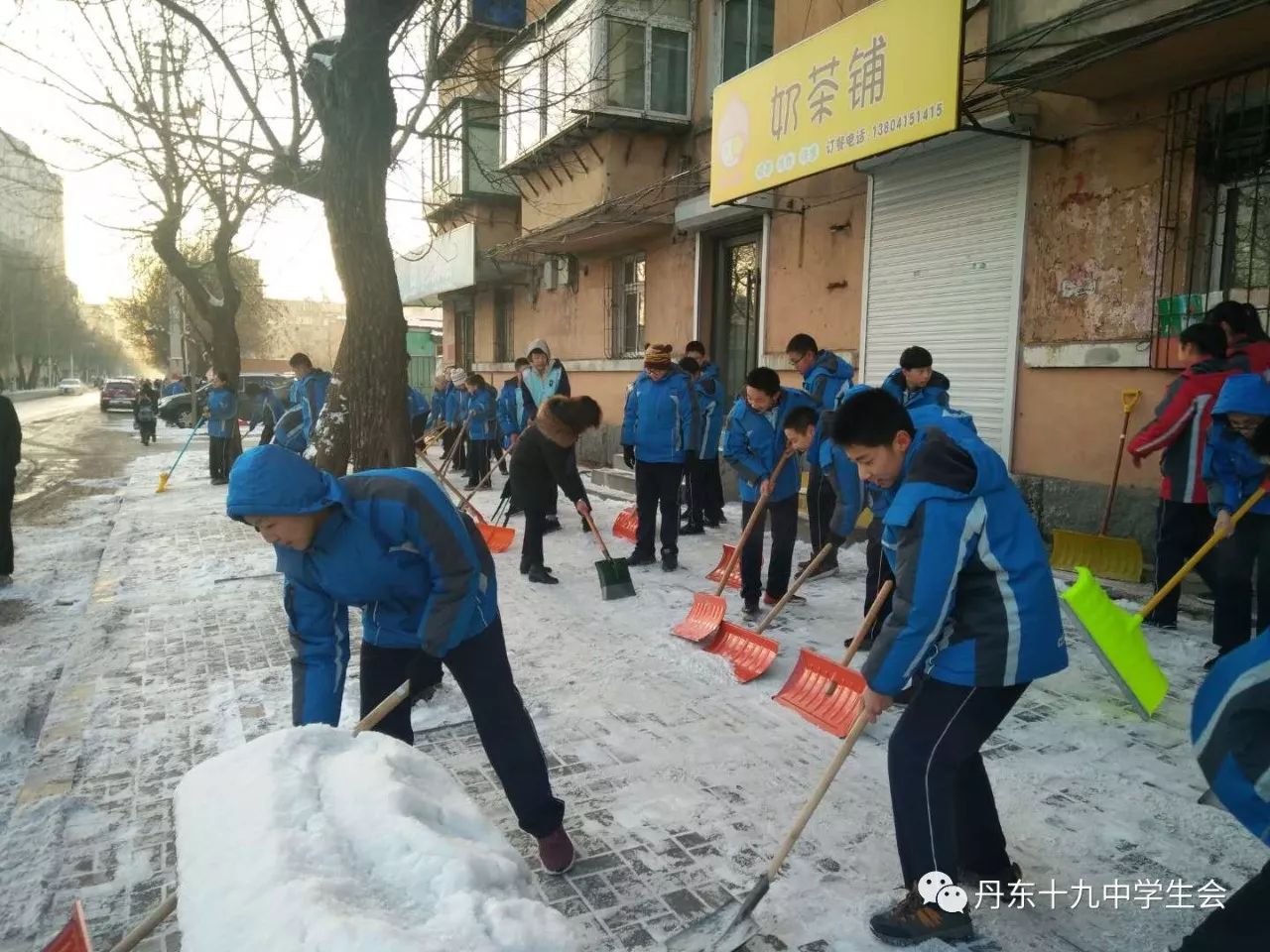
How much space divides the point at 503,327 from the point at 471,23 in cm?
989

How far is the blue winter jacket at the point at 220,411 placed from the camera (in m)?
13.0

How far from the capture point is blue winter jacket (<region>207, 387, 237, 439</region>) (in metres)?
13.0

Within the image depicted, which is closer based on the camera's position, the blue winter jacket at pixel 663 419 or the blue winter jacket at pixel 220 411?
the blue winter jacket at pixel 663 419

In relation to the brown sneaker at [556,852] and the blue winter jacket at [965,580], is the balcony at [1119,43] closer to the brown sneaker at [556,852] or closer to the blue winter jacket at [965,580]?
the blue winter jacket at [965,580]

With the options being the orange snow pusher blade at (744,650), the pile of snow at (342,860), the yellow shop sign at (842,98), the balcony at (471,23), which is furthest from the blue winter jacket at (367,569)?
the balcony at (471,23)

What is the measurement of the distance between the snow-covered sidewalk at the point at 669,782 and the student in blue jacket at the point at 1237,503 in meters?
0.36

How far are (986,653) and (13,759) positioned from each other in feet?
14.1

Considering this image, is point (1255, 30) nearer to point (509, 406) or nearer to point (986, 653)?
point (986, 653)

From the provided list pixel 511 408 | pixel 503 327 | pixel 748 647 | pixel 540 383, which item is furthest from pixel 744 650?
pixel 503 327

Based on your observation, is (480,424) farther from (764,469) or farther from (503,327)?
(503,327)

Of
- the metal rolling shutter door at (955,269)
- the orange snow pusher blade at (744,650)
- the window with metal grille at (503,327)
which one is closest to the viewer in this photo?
the orange snow pusher blade at (744,650)

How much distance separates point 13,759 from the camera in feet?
12.9

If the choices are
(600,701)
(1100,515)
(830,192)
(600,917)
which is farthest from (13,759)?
(830,192)

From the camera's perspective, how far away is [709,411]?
8.49 meters
